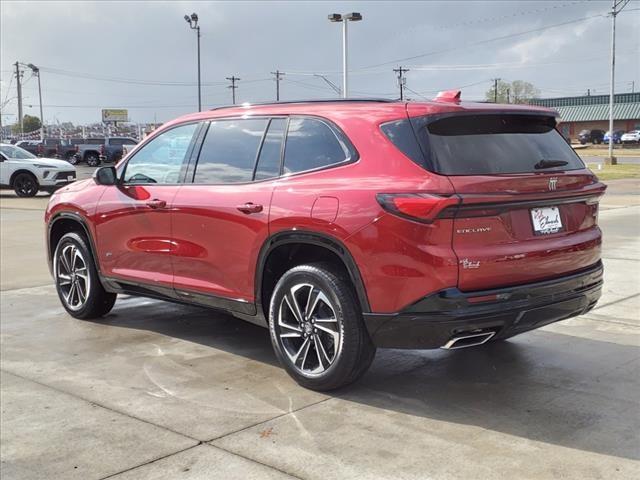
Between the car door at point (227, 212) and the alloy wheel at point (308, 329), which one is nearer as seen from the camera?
the alloy wheel at point (308, 329)

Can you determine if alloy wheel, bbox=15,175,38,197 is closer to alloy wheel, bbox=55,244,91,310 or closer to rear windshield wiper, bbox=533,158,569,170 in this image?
alloy wheel, bbox=55,244,91,310

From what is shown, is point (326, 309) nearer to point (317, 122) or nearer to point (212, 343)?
point (317, 122)

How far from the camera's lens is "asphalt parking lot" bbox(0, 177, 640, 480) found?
11.1 ft

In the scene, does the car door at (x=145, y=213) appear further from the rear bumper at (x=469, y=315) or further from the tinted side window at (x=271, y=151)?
the rear bumper at (x=469, y=315)

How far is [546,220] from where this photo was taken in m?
4.12

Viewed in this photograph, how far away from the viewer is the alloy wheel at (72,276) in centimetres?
640

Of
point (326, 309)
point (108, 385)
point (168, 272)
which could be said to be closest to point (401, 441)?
point (326, 309)

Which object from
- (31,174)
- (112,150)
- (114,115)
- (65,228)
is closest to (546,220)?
(65,228)

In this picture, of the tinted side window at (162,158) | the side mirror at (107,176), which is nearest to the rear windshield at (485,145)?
the tinted side window at (162,158)

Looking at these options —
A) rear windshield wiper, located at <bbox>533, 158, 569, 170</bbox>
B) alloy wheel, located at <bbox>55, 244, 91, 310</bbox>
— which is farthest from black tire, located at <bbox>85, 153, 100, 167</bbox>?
rear windshield wiper, located at <bbox>533, 158, 569, 170</bbox>

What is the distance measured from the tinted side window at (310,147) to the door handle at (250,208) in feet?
0.97

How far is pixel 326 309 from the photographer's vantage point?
169 inches

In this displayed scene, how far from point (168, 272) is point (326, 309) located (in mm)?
1662

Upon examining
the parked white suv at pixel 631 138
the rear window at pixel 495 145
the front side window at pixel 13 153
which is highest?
the parked white suv at pixel 631 138
